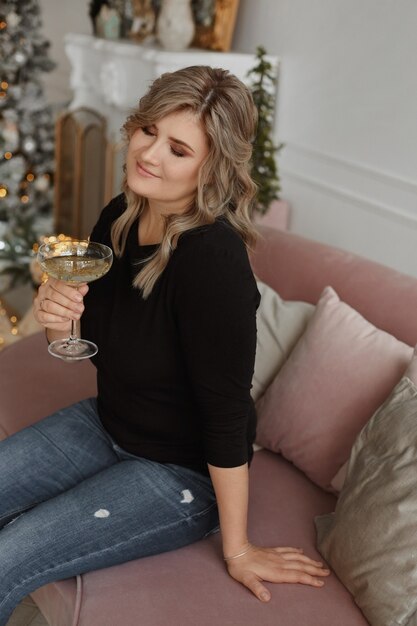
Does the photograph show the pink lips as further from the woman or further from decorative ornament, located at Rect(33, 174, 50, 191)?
decorative ornament, located at Rect(33, 174, 50, 191)

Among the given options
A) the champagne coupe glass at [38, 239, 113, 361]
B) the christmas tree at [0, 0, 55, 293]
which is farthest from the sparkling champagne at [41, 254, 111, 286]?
the christmas tree at [0, 0, 55, 293]

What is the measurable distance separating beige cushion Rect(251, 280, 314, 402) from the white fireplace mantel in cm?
150

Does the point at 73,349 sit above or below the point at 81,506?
above

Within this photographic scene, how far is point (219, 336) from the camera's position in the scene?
1.55 meters

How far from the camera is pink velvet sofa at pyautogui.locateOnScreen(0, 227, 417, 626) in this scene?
5.04ft

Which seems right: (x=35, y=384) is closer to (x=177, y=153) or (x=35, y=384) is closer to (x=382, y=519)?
(x=177, y=153)

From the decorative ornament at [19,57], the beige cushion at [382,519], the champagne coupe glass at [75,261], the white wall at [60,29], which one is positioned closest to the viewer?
the beige cushion at [382,519]

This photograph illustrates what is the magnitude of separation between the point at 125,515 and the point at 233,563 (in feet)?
0.78

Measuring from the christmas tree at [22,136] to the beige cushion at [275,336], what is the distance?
2.21m

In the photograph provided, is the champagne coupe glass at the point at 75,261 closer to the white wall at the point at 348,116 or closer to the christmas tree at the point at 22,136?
the white wall at the point at 348,116

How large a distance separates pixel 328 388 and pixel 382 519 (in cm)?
47

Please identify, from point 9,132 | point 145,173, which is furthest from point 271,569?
point 9,132

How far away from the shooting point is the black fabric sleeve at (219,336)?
154 centimetres

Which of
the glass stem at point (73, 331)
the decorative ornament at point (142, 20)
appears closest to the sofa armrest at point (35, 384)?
the glass stem at point (73, 331)
